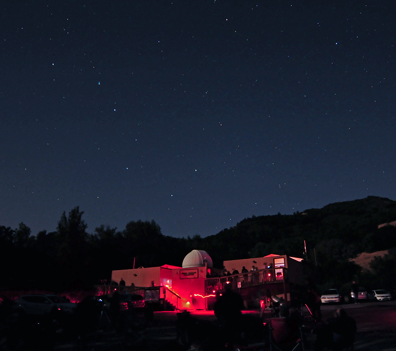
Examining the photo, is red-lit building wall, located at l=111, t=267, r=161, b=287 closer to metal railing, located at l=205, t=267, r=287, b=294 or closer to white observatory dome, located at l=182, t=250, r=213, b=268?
white observatory dome, located at l=182, t=250, r=213, b=268

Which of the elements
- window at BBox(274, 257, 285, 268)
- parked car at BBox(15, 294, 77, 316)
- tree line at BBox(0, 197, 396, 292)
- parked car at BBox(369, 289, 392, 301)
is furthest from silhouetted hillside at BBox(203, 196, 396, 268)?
parked car at BBox(15, 294, 77, 316)

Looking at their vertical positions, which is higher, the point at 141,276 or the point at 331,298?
the point at 141,276

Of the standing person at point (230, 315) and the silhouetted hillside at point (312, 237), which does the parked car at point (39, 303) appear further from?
the silhouetted hillside at point (312, 237)

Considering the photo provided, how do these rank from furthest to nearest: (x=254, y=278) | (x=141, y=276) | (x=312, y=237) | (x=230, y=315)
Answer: (x=312, y=237) < (x=141, y=276) < (x=254, y=278) < (x=230, y=315)

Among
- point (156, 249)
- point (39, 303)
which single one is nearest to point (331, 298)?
point (39, 303)

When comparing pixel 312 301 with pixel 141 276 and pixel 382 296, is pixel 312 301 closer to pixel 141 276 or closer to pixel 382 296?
pixel 382 296

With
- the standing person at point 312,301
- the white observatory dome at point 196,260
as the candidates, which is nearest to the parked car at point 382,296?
the white observatory dome at point 196,260

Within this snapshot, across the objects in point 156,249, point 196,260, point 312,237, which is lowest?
point 196,260

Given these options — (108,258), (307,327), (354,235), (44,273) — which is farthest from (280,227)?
(307,327)

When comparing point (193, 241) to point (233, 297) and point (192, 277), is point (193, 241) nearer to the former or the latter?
point (192, 277)

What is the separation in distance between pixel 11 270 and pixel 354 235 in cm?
5763

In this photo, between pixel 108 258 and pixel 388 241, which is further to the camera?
pixel 388 241

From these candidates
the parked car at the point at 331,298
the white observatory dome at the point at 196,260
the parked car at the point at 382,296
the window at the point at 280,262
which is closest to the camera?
the parked car at the point at 331,298

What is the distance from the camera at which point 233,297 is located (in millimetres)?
5730
